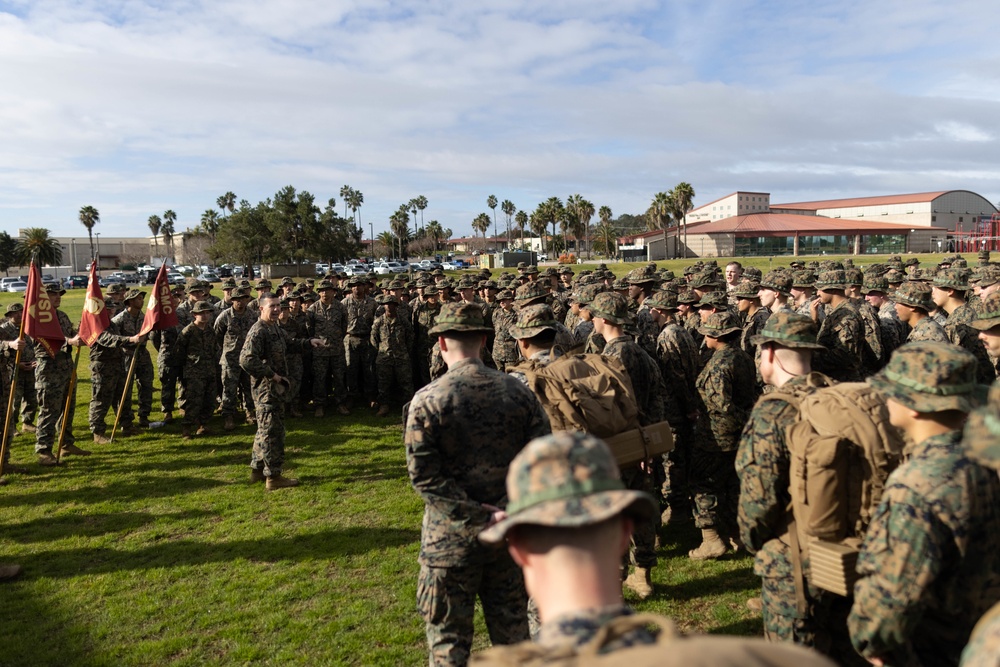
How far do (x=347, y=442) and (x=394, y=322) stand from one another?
262 centimetres

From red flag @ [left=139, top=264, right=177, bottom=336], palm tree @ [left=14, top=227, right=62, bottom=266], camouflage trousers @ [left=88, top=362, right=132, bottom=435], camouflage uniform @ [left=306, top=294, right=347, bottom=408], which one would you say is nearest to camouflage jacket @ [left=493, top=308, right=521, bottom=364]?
camouflage uniform @ [left=306, top=294, right=347, bottom=408]

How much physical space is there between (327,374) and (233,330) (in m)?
2.38

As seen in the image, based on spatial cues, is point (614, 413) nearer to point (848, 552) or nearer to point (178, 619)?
point (848, 552)

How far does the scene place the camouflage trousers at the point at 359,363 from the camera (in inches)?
496

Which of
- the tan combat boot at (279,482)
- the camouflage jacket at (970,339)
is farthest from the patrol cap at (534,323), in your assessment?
the camouflage jacket at (970,339)

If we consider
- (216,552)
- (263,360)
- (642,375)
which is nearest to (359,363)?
(263,360)

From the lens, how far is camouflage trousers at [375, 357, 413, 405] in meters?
12.0

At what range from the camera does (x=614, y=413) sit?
4828 millimetres

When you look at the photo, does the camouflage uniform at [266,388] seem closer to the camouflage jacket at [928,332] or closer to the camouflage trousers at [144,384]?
the camouflage trousers at [144,384]

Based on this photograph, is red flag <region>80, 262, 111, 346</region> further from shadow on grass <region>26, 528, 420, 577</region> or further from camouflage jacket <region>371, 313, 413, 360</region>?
camouflage jacket <region>371, 313, 413, 360</region>

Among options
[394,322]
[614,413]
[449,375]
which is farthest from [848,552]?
[394,322]

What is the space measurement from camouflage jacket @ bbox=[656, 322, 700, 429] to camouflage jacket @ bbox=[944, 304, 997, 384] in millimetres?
3073

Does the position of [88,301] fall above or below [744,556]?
above

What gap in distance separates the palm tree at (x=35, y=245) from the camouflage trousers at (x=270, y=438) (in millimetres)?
75297
